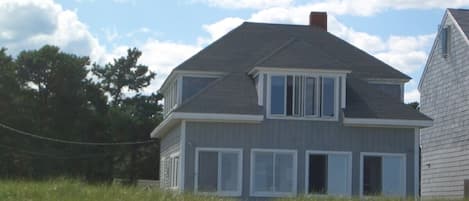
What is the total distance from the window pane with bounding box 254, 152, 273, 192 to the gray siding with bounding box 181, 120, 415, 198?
32 cm

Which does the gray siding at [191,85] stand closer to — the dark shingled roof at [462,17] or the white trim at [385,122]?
the white trim at [385,122]

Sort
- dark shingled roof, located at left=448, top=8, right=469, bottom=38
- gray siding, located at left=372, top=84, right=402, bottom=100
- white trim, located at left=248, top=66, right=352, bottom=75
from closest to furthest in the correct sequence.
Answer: white trim, located at left=248, top=66, right=352, bottom=75
dark shingled roof, located at left=448, top=8, right=469, bottom=38
gray siding, located at left=372, top=84, right=402, bottom=100

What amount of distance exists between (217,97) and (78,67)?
33.2 m

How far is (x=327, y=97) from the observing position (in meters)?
33.9

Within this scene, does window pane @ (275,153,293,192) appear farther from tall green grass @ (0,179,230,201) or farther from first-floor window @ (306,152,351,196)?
tall green grass @ (0,179,230,201)

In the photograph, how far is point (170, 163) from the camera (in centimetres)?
3806

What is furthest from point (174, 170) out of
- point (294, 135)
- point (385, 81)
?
point (385, 81)

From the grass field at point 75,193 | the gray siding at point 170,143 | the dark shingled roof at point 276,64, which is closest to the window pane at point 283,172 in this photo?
the dark shingled roof at point 276,64

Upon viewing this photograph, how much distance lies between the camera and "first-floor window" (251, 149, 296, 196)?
108 ft

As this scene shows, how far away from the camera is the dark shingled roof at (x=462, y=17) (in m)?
38.3

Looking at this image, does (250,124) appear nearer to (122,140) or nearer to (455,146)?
(455,146)

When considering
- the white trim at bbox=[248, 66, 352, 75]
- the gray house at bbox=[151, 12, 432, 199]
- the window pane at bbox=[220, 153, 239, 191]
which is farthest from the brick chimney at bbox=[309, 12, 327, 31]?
the window pane at bbox=[220, 153, 239, 191]

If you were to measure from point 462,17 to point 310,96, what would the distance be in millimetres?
9813

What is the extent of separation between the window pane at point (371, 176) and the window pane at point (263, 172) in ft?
12.0
